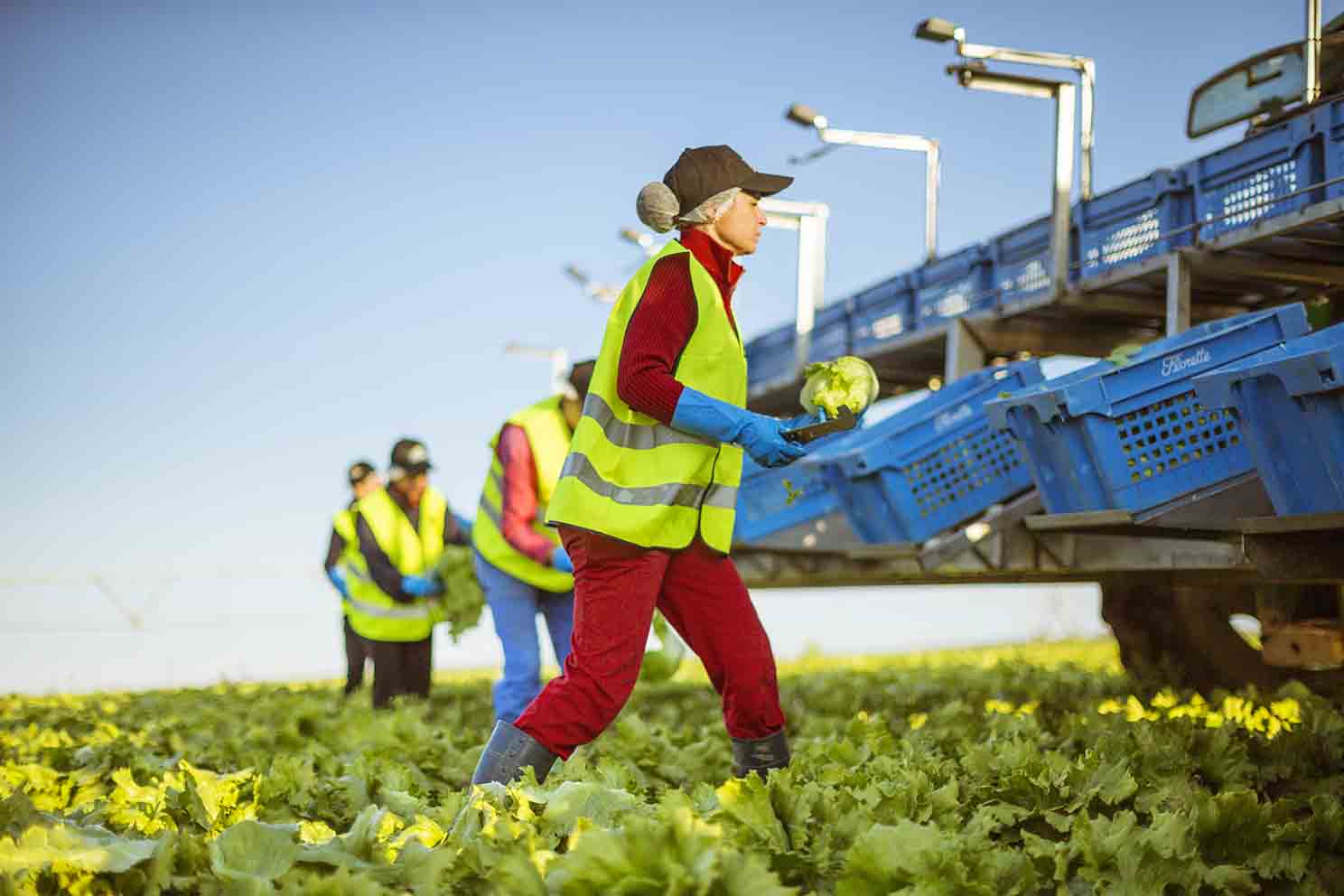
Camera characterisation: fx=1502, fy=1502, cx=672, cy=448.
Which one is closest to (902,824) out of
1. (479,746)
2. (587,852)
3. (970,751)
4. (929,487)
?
(587,852)

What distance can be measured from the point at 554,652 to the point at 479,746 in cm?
130

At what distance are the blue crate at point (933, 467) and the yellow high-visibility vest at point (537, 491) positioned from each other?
1889 mm

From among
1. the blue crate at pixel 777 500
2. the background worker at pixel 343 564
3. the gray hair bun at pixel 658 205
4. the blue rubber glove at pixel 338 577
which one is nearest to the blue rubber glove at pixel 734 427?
the gray hair bun at pixel 658 205

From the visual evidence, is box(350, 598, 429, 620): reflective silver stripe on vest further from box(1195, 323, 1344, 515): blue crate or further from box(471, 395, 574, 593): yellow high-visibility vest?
box(1195, 323, 1344, 515): blue crate

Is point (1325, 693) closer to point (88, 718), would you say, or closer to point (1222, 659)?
point (1222, 659)

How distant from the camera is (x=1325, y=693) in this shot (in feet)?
21.5

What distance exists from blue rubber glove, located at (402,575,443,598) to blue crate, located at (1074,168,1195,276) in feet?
13.9

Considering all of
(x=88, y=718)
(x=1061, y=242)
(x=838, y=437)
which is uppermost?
(x=1061, y=242)

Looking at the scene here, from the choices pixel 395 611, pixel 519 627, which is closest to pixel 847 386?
pixel 519 627

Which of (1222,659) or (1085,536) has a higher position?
(1085,536)

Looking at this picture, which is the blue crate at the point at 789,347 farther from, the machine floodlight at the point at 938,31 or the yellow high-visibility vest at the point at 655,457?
the yellow high-visibility vest at the point at 655,457

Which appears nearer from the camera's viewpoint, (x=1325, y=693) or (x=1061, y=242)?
(x=1325, y=693)

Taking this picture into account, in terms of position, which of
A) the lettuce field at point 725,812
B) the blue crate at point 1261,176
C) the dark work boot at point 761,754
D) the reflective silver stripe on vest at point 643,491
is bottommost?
the lettuce field at point 725,812

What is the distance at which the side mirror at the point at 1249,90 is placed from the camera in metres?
8.03
